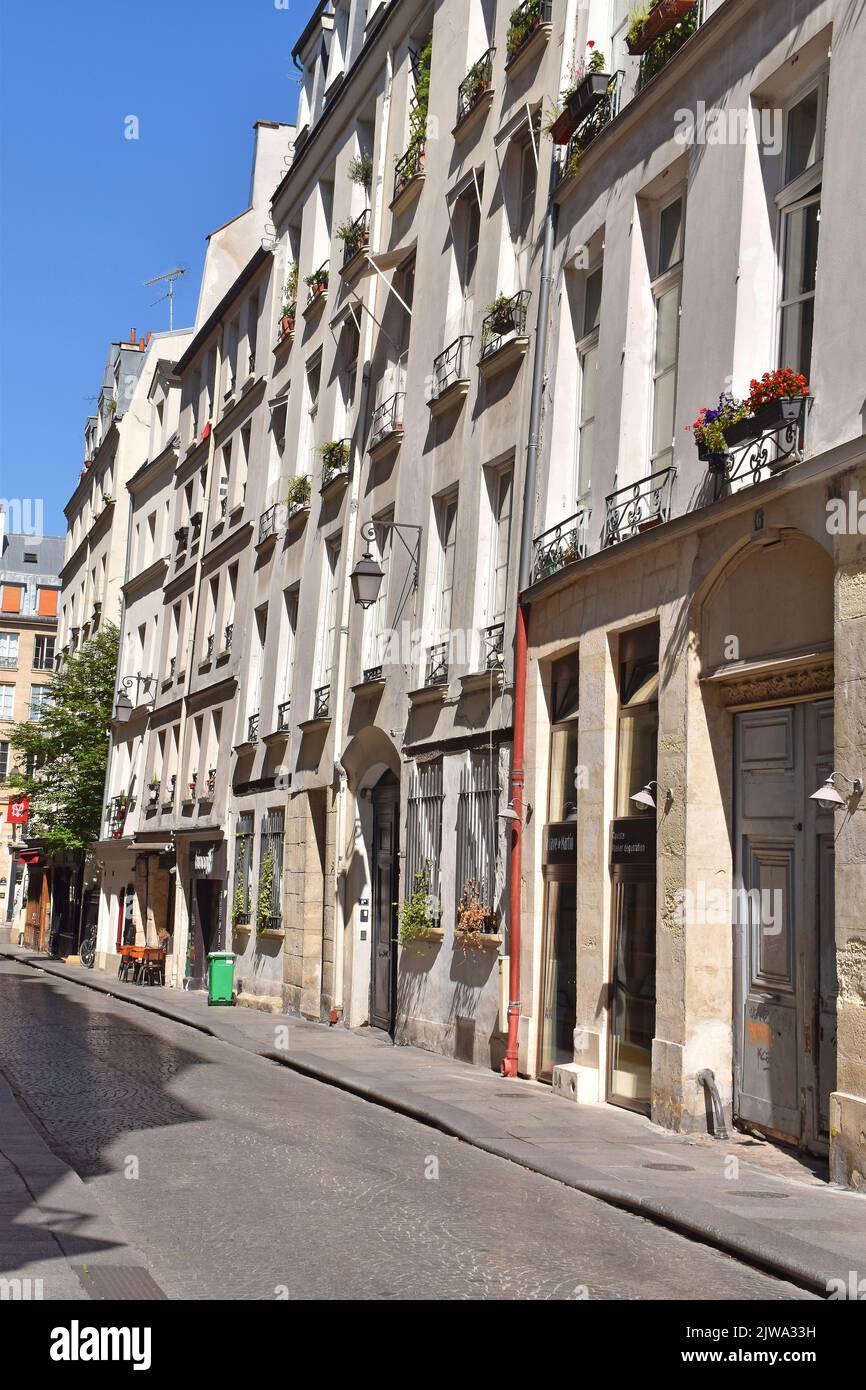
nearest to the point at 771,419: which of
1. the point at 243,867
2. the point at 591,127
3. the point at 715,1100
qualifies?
the point at 715,1100

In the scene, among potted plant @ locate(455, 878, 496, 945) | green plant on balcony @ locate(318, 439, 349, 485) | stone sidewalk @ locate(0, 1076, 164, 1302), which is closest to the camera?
stone sidewalk @ locate(0, 1076, 164, 1302)

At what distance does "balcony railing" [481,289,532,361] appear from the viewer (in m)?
17.1

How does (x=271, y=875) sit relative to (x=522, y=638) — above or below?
below

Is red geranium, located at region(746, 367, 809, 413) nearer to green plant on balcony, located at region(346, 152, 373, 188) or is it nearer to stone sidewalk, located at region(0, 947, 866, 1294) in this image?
stone sidewalk, located at region(0, 947, 866, 1294)

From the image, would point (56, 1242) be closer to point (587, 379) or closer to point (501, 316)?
point (587, 379)

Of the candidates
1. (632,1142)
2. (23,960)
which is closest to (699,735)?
(632,1142)

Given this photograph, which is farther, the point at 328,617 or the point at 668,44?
the point at 328,617

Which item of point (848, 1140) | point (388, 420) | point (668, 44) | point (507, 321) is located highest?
point (668, 44)

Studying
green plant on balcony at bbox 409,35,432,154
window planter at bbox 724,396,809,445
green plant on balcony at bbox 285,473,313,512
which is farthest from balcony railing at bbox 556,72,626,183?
green plant on balcony at bbox 285,473,313,512

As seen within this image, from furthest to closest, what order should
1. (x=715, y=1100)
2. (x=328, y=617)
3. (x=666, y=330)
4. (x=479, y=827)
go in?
(x=328, y=617)
(x=479, y=827)
(x=666, y=330)
(x=715, y=1100)

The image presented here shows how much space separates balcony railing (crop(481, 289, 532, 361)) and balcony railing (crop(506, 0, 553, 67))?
9.59ft

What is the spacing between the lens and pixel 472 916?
16750mm

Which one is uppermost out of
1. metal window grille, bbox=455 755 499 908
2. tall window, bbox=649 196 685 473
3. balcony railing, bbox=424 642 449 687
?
tall window, bbox=649 196 685 473

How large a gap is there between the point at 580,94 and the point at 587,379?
2825 mm
